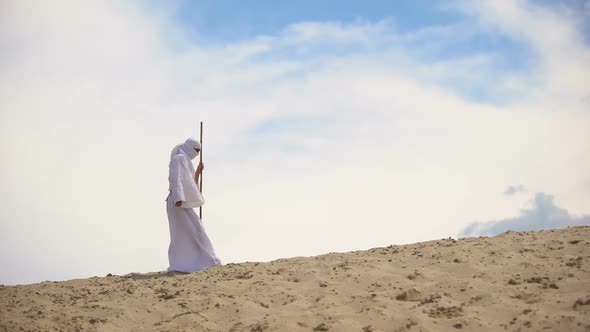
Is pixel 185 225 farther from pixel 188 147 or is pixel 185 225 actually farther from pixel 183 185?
pixel 188 147

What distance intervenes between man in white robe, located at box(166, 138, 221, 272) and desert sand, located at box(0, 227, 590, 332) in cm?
105

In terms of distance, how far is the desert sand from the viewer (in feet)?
22.7

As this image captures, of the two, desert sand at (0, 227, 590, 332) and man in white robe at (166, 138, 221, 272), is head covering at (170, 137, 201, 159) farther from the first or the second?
desert sand at (0, 227, 590, 332)

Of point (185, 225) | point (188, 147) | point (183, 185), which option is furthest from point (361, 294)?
point (188, 147)

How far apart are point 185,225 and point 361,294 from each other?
13.5ft

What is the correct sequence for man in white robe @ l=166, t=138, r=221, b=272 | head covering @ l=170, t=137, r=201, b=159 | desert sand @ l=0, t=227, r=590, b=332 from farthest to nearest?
head covering @ l=170, t=137, r=201, b=159 < man in white robe @ l=166, t=138, r=221, b=272 < desert sand @ l=0, t=227, r=590, b=332

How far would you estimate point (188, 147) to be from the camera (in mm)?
11242

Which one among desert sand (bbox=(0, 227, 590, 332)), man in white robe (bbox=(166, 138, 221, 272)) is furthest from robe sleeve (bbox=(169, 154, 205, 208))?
desert sand (bbox=(0, 227, 590, 332))

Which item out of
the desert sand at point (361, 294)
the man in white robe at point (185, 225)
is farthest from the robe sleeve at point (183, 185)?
the desert sand at point (361, 294)

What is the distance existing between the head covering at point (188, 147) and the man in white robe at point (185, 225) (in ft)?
0.37

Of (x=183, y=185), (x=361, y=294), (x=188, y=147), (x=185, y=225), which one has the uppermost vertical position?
(x=188, y=147)

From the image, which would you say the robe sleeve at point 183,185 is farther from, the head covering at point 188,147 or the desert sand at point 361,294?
the desert sand at point 361,294

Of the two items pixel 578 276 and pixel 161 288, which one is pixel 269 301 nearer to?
pixel 161 288

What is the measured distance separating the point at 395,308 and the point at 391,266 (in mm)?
1458
